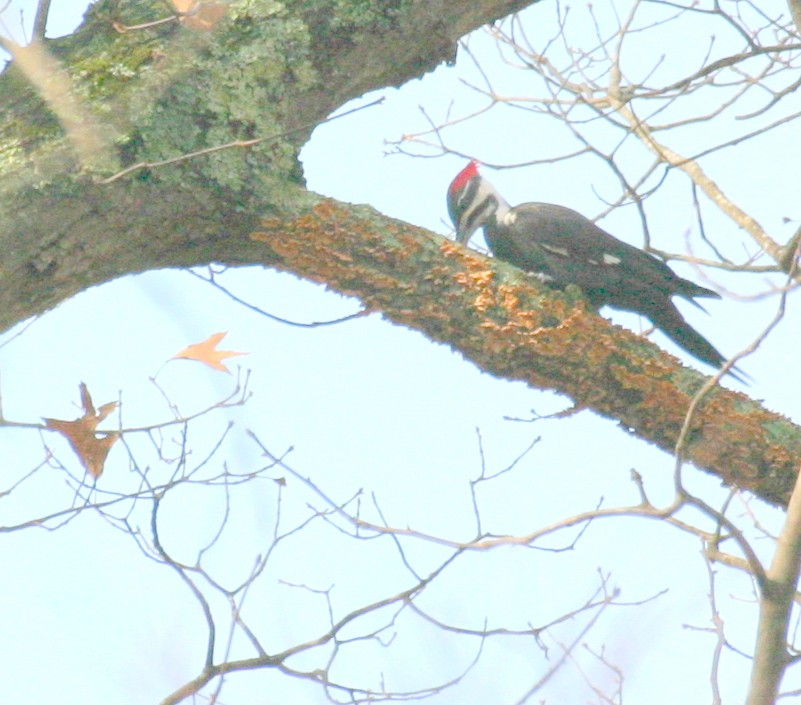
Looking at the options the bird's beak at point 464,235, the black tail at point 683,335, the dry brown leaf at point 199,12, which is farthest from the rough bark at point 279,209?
the bird's beak at point 464,235

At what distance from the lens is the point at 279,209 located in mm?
2643

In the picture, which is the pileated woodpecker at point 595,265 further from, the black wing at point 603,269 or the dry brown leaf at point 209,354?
the dry brown leaf at point 209,354

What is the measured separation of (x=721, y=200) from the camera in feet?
12.4

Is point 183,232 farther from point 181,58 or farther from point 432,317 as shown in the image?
point 432,317

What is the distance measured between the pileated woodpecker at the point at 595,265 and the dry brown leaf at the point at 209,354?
1239 mm

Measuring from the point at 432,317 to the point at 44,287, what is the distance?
0.91m

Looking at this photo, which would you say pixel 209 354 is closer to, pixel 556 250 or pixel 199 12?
pixel 199 12

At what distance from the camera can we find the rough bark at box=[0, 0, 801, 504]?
7.32 ft

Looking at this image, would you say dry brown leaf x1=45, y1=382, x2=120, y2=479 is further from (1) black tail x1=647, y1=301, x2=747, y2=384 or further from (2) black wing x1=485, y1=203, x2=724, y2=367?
(1) black tail x1=647, y1=301, x2=747, y2=384

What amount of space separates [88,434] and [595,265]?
5.87 ft

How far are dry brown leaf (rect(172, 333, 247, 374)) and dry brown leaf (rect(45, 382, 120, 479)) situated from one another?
0.27 metres

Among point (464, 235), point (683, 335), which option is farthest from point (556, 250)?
point (464, 235)

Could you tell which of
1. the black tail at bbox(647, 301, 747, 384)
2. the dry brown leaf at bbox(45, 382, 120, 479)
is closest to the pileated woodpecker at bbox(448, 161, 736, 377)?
the black tail at bbox(647, 301, 747, 384)

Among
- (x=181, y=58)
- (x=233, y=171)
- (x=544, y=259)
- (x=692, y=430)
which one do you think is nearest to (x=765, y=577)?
(x=692, y=430)
